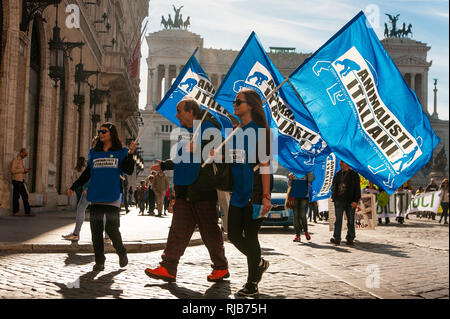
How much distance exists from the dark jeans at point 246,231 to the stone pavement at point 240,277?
31 cm

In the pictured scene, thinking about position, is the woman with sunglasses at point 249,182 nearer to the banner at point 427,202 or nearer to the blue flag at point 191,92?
the blue flag at point 191,92

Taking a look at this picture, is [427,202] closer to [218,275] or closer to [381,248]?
[381,248]

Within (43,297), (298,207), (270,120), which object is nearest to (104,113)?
(298,207)

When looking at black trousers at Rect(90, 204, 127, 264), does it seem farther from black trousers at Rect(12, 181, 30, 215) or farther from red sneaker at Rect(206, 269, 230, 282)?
black trousers at Rect(12, 181, 30, 215)

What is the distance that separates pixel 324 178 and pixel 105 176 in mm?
6186

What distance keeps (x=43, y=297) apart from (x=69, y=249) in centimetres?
354

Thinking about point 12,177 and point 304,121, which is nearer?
point 304,121

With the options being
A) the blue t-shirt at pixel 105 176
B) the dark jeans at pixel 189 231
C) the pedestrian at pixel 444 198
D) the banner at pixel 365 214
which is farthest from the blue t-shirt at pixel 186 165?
the pedestrian at pixel 444 198

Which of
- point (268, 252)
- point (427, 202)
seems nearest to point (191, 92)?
point (268, 252)

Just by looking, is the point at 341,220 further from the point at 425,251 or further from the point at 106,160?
the point at 106,160

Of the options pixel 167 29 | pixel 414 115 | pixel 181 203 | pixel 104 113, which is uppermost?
pixel 167 29

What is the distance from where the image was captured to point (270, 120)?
29.9 feet

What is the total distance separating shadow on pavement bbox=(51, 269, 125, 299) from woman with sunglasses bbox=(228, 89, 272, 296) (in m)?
1.10

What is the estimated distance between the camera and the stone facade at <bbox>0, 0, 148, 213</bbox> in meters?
13.3
